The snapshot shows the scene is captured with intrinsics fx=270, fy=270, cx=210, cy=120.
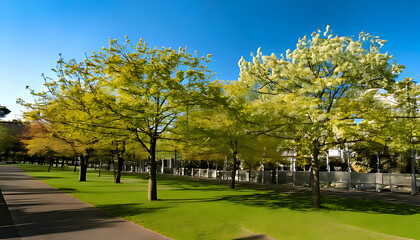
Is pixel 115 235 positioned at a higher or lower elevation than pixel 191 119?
lower

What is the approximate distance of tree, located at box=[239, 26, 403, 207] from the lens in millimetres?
9523

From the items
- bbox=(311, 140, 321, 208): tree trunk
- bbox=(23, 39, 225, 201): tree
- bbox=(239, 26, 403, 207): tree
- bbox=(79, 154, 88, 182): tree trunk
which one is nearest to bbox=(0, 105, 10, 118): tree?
bbox=(79, 154, 88, 182): tree trunk

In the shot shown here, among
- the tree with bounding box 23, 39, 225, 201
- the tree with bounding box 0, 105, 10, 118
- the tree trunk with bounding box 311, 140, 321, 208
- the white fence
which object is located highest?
the tree with bounding box 0, 105, 10, 118

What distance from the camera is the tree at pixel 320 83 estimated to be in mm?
A: 9523

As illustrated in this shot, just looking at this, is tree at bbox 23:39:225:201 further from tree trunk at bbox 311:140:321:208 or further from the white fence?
the white fence

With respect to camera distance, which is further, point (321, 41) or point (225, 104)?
point (225, 104)

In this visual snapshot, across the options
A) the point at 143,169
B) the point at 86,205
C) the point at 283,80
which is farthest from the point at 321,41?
the point at 143,169

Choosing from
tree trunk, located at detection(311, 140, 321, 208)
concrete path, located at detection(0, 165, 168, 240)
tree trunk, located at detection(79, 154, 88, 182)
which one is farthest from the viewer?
tree trunk, located at detection(79, 154, 88, 182)

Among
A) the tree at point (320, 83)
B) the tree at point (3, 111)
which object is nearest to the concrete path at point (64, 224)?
the tree at point (320, 83)

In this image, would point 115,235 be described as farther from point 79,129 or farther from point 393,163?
point 393,163

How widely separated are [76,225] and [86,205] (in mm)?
3621

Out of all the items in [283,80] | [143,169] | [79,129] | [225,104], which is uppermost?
A: [283,80]

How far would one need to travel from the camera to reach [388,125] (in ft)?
34.3

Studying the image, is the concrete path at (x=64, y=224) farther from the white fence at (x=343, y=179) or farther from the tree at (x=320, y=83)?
the white fence at (x=343, y=179)
